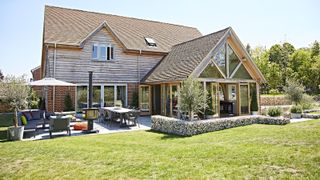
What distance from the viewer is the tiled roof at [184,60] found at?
15282 mm

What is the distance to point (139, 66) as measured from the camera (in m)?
20.7

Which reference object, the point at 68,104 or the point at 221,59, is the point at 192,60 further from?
the point at 68,104

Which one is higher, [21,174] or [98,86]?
[98,86]

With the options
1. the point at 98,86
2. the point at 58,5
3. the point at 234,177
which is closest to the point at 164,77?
the point at 98,86

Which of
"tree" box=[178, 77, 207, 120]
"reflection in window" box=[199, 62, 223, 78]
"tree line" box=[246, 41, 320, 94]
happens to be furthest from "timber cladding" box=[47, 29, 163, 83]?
"tree line" box=[246, 41, 320, 94]

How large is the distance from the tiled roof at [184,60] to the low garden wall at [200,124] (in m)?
3.69

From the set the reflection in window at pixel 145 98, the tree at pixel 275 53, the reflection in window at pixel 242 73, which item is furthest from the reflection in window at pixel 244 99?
the tree at pixel 275 53

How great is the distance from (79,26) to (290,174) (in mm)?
20006

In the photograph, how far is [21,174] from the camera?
19.1 feet

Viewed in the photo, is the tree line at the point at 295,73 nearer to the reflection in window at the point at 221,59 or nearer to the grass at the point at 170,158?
the reflection in window at the point at 221,59

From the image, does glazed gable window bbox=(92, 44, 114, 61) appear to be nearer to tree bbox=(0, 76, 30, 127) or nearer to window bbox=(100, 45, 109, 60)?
window bbox=(100, 45, 109, 60)

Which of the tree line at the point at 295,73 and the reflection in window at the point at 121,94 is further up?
the tree line at the point at 295,73

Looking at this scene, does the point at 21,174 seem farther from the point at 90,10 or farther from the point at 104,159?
the point at 90,10

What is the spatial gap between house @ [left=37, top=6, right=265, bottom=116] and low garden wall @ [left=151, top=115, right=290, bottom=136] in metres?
3.76
